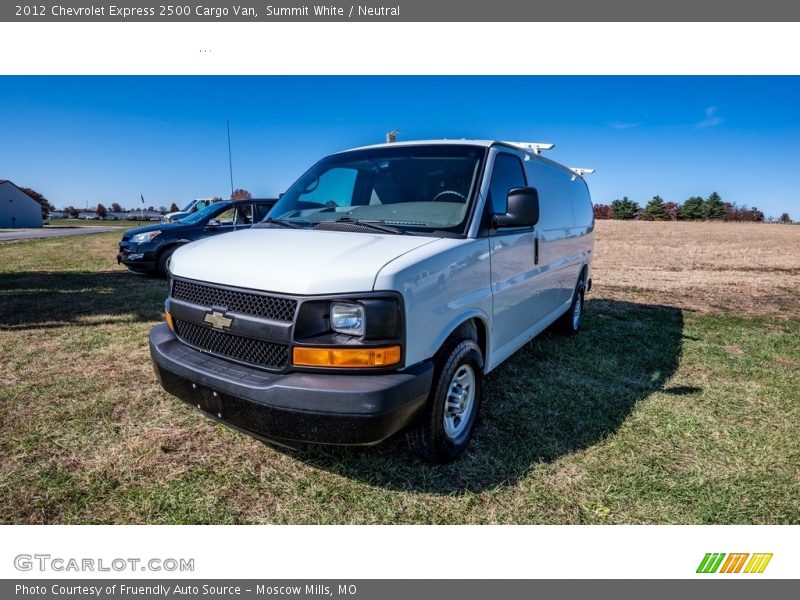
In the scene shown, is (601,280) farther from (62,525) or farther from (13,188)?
(13,188)

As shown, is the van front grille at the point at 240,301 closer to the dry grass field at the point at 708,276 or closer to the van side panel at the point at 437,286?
the van side panel at the point at 437,286

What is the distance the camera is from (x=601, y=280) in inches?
439

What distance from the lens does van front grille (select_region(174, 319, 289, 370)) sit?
2281mm

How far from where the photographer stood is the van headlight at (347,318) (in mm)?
2158

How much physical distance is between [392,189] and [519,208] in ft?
3.21

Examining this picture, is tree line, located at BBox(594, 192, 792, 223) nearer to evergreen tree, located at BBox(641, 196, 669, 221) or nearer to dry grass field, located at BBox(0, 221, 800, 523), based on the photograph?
evergreen tree, located at BBox(641, 196, 669, 221)

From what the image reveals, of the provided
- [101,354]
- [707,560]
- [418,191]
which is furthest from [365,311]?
[101,354]

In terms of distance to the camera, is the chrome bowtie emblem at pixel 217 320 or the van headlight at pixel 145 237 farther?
the van headlight at pixel 145 237

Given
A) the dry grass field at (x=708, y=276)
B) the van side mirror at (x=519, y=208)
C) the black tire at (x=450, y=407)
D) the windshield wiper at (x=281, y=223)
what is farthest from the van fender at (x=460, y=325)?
the dry grass field at (x=708, y=276)

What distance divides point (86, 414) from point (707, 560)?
4183 mm

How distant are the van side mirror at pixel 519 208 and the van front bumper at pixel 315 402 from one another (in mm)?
1191

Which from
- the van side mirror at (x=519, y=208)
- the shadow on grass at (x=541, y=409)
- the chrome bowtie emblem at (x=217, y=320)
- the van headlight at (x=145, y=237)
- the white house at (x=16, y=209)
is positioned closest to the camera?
the chrome bowtie emblem at (x=217, y=320)

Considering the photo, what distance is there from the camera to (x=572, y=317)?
5707mm

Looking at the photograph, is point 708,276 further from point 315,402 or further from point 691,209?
point 691,209
